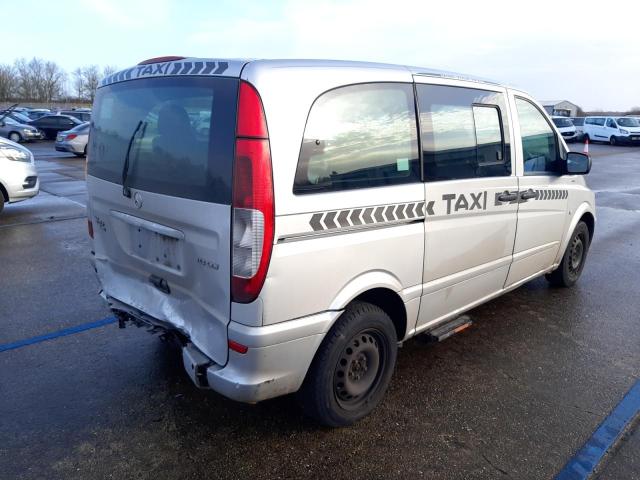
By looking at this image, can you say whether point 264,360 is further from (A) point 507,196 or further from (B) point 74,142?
(B) point 74,142

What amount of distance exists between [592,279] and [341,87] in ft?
14.5

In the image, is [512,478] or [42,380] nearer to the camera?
[512,478]

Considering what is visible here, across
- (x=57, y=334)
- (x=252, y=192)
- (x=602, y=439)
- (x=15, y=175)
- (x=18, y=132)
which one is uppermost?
(x=18, y=132)

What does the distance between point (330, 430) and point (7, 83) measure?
265ft

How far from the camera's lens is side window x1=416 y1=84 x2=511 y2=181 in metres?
3.08

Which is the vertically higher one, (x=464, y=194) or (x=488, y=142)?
(x=488, y=142)

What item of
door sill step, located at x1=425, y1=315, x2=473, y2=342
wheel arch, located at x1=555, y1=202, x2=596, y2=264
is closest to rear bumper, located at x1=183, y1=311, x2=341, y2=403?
door sill step, located at x1=425, y1=315, x2=473, y2=342

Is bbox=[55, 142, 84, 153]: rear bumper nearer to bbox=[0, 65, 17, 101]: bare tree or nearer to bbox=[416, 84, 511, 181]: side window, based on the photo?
bbox=[416, 84, 511, 181]: side window

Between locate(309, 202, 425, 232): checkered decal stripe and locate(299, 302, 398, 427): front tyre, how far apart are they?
1.57 ft

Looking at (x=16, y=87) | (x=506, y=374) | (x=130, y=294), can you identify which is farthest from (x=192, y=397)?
(x=16, y=87)

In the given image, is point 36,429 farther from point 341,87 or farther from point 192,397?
point 341,87

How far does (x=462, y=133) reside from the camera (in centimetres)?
337

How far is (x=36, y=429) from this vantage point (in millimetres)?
2783

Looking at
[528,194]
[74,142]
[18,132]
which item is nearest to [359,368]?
[528,194]
